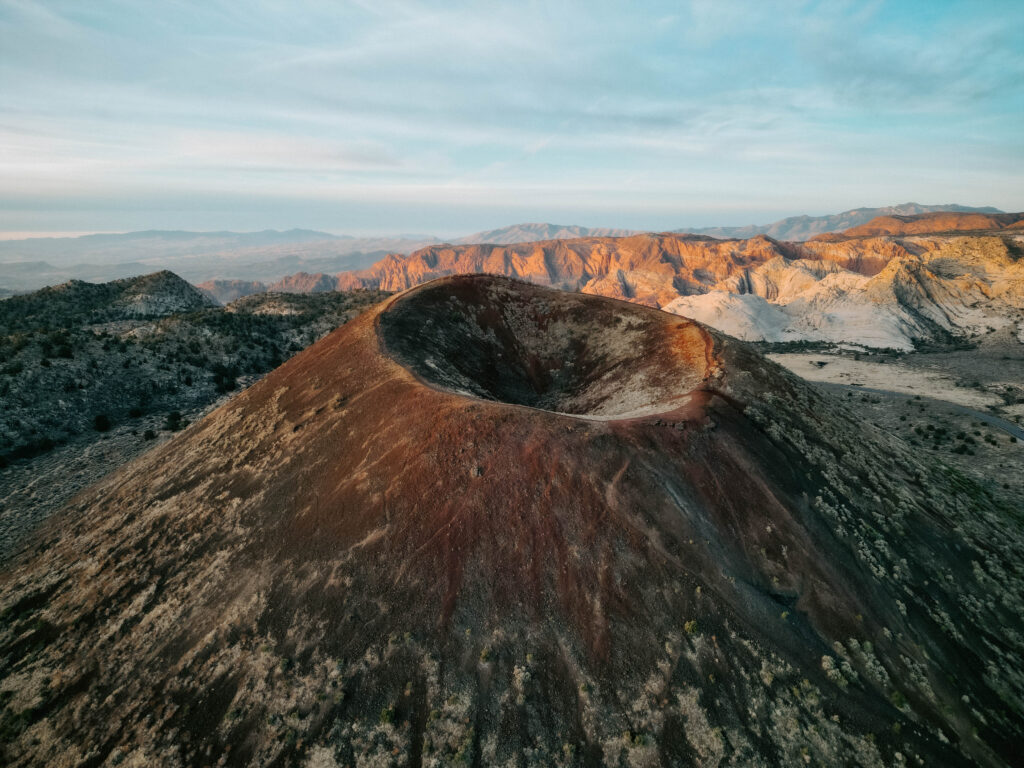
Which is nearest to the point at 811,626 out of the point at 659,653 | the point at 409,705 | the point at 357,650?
the point at 659,653

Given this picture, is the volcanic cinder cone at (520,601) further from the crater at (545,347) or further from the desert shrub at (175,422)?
the desert shrub at (175,422)

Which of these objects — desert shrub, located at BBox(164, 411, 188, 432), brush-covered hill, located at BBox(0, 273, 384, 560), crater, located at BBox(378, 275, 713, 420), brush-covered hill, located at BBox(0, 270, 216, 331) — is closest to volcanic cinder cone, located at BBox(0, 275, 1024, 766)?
crater, located at BBox(378, 275, 713, 420)

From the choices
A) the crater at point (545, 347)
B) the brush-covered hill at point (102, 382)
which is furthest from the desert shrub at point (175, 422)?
the crater at point (545, 347)

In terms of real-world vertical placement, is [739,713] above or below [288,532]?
below

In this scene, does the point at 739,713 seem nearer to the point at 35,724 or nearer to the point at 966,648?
the point at 966,648

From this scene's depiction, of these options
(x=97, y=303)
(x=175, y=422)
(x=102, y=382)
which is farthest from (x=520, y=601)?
(x=97, y=303)

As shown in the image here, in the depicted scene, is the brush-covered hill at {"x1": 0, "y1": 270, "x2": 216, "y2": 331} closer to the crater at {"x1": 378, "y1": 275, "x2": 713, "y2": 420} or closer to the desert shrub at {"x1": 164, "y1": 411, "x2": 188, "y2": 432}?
the desert shrub at {"x1": 164, "y1": 411, "x2": 188, "y2": 432}
